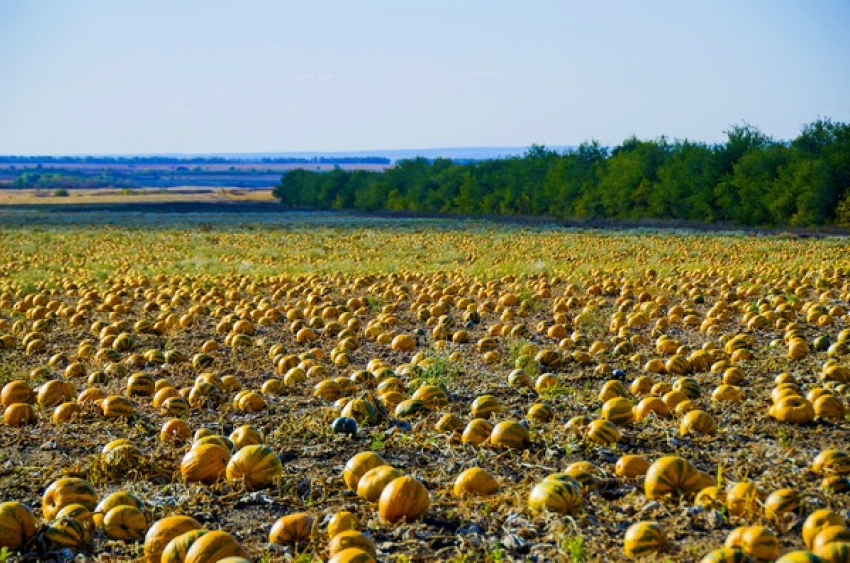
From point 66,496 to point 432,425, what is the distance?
273cm

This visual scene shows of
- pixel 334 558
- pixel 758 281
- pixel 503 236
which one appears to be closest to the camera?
pixel 334 558

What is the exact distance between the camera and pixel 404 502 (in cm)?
492

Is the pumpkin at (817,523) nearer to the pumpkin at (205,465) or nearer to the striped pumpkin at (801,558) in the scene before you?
the striped pumpkin at (801,558)

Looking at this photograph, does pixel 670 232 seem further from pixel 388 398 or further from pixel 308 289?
pixel 388 398

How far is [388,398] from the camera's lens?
7750 millimetres

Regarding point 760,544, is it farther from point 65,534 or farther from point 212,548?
point 65,534

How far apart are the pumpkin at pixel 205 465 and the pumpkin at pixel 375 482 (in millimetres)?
977

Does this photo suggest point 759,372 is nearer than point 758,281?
Yes

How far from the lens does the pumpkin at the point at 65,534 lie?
471 cm

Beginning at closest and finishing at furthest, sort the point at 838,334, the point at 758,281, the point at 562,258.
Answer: the point at 838,334 → the point at 758,281 → the point at 562,258

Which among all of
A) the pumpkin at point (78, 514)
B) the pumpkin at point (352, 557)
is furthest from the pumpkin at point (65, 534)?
the pumpkin at point (352, 557)

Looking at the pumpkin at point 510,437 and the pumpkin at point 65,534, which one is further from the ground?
the pumpkin at point 510,437

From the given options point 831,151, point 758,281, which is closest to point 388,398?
point 758,281

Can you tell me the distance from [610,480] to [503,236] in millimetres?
28869
